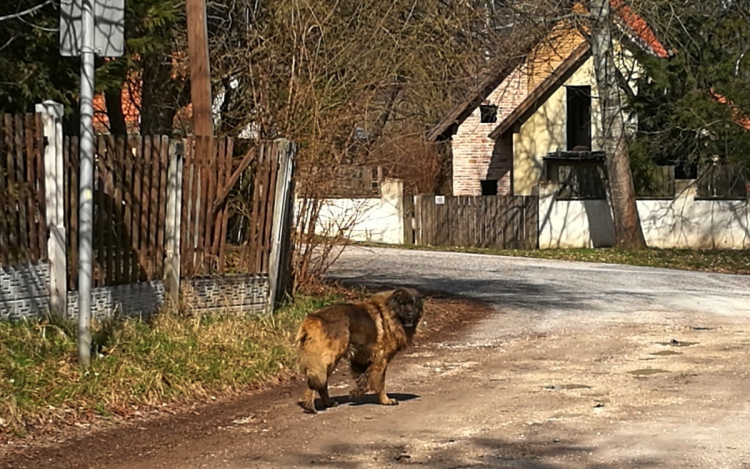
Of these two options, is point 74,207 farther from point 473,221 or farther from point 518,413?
point 473,221

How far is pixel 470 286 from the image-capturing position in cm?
2123

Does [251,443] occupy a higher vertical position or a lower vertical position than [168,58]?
lower

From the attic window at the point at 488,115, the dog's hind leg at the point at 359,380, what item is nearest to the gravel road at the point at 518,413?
the dog's hind leg at the point at 359,380

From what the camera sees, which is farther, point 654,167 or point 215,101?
point 654,167

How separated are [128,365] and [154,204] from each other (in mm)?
2892

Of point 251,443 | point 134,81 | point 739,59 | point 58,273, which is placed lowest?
point 251,443

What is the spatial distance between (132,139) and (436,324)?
5.09 m

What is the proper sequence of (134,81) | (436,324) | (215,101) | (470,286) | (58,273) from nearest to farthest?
(58,273), (436,324), (215,101), (134,81), (470,286)

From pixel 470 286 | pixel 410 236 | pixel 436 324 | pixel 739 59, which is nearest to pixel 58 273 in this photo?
pixel 436 324

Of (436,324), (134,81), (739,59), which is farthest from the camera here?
(739,59)

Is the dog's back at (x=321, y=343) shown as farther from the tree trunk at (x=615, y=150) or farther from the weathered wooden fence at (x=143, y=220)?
the tree trunk at (x=615, y=150)

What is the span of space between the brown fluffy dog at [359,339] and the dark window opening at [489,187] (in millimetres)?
36506

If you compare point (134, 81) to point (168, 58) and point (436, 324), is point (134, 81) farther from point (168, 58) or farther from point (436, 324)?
point (436, 324)

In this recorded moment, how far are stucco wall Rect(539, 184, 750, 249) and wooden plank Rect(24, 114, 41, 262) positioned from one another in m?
28.1
